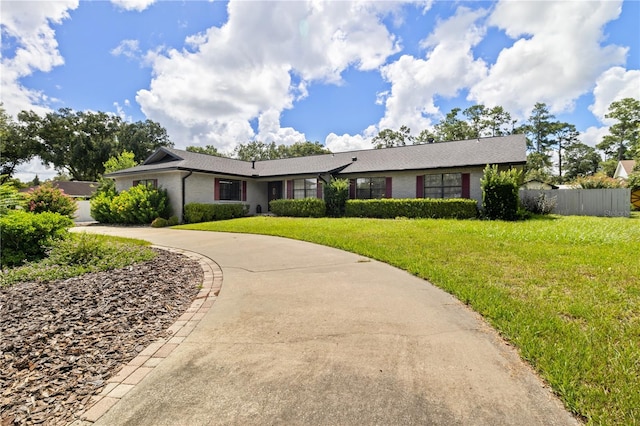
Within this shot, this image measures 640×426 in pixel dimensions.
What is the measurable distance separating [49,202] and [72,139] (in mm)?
31234

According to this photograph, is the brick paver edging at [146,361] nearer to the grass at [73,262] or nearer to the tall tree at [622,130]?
the grass at [73,262]

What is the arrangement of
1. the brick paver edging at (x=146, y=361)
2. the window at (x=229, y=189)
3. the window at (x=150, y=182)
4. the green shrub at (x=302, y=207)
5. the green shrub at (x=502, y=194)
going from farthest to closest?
the window at (x=229, y=189)
the window at (x=150, y=182)
the green shrub at (x=302, y=207)
the green shrub at (x=502, y=194)
the brick paver edging at (x=146, y=361)

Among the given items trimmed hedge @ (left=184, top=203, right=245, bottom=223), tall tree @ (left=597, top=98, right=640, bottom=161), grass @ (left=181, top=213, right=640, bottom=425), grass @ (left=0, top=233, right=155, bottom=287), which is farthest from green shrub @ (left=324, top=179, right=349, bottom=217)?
tall tree @ (left=597, top=98, right=640, bottom=161)

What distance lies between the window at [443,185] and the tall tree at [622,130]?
35.4 meters

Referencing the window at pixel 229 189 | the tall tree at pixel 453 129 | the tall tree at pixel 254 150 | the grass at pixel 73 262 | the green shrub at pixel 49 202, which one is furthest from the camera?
the tall tree at pixel 254 150

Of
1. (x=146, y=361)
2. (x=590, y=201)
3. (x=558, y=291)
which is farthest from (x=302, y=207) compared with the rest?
(x=590, y=201)

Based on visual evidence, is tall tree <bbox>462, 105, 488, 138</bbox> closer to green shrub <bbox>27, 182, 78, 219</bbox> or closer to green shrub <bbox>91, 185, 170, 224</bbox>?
green shrub <bbox>91, 185, 170, 224</bbox>

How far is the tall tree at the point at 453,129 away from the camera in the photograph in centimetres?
3944

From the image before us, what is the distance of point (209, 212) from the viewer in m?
16.7

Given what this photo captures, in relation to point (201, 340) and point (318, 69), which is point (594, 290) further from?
point (318, 69)

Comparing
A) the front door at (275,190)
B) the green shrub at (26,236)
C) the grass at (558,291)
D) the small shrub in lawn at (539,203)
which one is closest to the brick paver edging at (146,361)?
the grass at (558,291)

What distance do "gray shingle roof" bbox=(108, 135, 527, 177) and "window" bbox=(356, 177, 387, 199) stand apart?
69 centimetres

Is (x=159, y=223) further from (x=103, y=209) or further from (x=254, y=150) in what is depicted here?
(x=254, y=150)

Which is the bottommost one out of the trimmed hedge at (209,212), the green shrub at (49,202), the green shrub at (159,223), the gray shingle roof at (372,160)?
the green shrub at (159,223)
